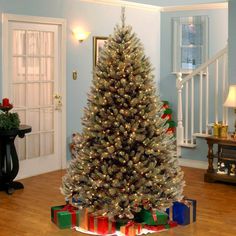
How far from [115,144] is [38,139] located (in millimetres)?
2981

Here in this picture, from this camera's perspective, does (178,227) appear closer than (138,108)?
No

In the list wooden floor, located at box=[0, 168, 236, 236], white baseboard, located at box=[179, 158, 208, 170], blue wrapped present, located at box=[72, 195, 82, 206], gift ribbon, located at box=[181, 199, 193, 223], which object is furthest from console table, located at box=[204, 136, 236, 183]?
blue wrapped present, located at box=[72, 195, 82, 206]

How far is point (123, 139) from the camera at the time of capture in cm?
500

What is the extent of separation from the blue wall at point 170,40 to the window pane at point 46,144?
98.7 inches

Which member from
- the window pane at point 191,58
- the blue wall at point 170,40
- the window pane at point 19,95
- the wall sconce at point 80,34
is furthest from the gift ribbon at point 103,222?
the window pane at point 191,58

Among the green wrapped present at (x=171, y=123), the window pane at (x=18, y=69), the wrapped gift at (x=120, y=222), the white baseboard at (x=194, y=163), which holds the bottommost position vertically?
the wrapped gift at (x=120, y=222)

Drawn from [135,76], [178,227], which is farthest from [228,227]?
[135,76]

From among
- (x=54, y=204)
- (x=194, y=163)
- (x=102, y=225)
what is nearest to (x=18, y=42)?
(x=54, y=204)

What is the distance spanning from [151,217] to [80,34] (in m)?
3.69

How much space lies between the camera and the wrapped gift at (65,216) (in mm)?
5269

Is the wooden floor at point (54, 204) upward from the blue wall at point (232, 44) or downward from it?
downward

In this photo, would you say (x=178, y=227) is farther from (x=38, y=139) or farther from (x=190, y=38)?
(x=190, y=38)

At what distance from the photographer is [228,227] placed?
17.5 ft

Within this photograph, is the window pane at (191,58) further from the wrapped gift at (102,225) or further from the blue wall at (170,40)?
the wrapped gift at (102,225)
